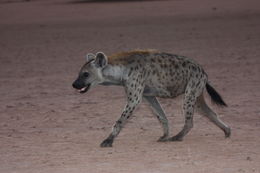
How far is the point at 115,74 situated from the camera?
934 centimetres

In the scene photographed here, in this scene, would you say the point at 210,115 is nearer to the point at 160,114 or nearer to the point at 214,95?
the point at 214,95

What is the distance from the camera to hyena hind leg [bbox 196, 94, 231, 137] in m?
9.40

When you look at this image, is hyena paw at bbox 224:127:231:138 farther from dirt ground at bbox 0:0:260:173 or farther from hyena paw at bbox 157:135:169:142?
hyena paw at bbox 157:135:169:142

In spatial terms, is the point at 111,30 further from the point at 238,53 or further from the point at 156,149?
the point at 156,149

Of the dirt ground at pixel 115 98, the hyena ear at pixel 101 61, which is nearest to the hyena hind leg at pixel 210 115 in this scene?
the dirt ground at pixel 115 98

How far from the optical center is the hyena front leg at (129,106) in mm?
9047

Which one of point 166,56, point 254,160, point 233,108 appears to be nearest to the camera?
point 254,160

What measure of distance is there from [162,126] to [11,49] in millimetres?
10602

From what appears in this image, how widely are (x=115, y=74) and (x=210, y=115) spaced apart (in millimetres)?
1095

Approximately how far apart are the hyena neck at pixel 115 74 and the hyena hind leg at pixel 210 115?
86 centimetres

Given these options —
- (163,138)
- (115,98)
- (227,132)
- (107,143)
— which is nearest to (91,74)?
Answer: (107,143)

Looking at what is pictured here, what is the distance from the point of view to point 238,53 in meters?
17.3

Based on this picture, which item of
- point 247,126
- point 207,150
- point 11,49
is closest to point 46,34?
point 11,49

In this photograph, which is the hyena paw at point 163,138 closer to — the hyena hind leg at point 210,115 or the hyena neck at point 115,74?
the hyena hind leg at point 210,115
